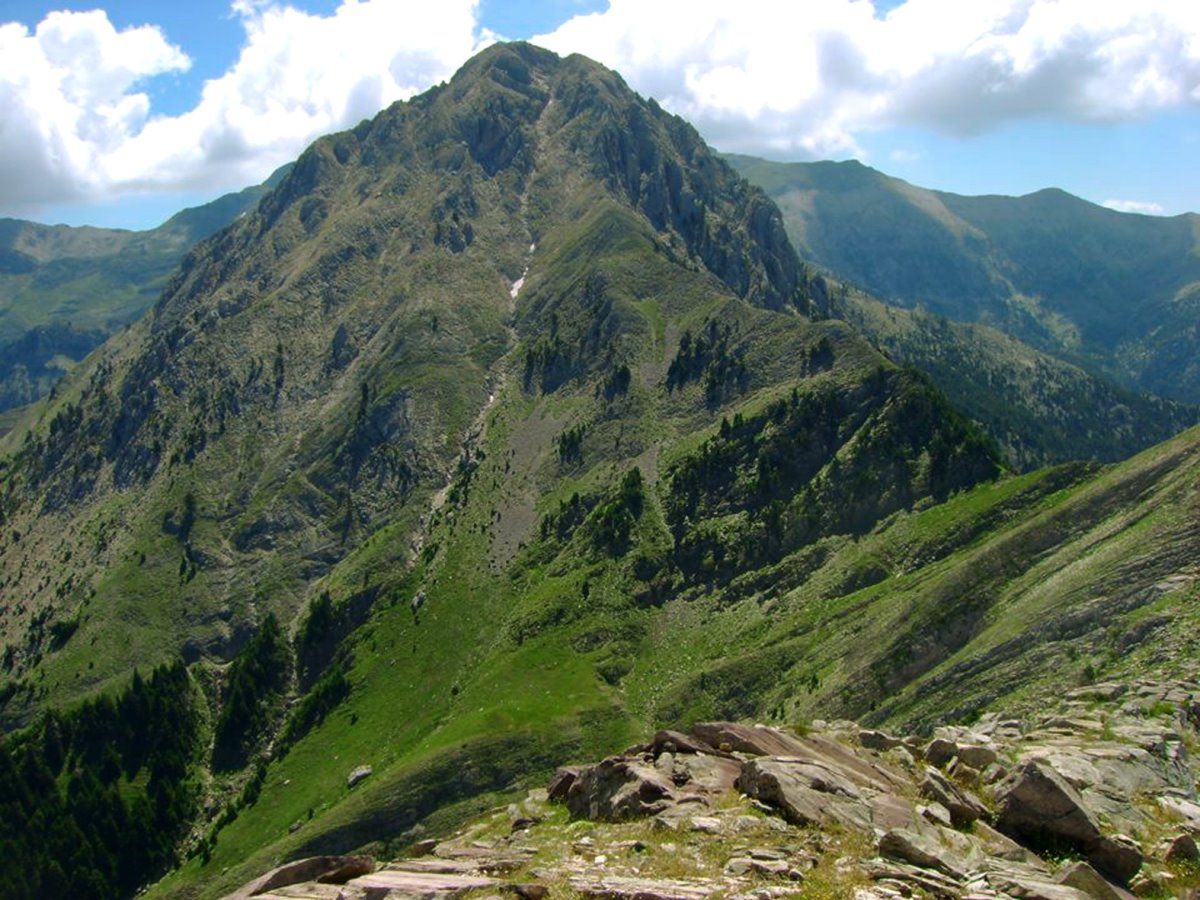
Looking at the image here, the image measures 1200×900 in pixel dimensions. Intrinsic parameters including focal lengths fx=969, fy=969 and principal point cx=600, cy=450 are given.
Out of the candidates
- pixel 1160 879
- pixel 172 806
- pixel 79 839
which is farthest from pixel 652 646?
pixel 1160 879

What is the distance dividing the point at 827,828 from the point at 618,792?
30.8ft

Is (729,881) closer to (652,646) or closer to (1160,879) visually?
(1160,879)

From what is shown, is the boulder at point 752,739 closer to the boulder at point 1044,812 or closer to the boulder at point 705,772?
the boulder at point 705,772

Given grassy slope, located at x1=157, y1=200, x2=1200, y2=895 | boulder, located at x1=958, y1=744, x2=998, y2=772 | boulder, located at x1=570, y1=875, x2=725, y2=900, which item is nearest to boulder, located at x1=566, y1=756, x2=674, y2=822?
boulder, located at x1=570, y1=875, x2=725, y2=900

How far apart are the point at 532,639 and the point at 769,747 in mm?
138452

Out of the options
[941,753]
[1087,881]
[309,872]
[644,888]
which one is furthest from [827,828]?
[309,872]

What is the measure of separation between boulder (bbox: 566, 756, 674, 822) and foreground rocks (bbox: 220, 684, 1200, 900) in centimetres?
9

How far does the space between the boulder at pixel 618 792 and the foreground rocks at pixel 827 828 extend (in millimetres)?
94

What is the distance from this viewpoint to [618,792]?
131 ft

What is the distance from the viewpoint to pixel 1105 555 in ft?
359

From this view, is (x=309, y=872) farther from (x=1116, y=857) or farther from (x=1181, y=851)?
(x=1181, y=851)

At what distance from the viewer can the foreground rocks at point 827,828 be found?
100 ft

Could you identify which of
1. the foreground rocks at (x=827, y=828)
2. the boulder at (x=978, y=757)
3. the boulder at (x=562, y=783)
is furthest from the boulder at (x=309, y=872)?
the boulder at (x=978, y=757)

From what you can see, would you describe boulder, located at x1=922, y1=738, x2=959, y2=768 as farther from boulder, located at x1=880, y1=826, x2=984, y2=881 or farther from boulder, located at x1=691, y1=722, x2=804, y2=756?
boulder, located at x1=880, y1=826, x2=984, y2=881
